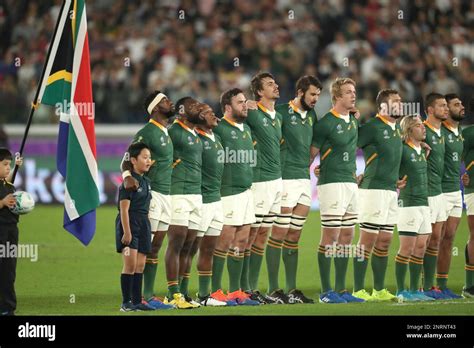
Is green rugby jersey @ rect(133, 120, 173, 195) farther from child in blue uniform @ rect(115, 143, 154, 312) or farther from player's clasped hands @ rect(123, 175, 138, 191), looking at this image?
player's clasped hands @ rect(123, 175, 138, 191)

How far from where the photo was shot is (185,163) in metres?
14.3

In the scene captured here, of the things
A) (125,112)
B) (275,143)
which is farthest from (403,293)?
(125,112)

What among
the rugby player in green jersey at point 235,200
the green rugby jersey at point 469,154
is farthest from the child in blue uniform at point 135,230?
the green rugby jersey at point 469,154

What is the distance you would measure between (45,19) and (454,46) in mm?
9084

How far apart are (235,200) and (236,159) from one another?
478mm

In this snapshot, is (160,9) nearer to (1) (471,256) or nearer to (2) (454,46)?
(2) (454,46)

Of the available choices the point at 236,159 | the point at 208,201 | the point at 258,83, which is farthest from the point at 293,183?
the point at 258,83

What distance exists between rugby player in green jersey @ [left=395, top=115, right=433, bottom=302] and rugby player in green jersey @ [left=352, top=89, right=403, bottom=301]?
0.16 metres

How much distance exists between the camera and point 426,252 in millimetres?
15648

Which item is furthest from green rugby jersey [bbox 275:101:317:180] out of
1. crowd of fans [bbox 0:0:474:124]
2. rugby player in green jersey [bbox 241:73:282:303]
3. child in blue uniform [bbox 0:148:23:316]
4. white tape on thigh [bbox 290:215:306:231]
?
crowd of fans [bbox 0:0:474:124]

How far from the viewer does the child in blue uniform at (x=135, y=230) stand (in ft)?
43.5

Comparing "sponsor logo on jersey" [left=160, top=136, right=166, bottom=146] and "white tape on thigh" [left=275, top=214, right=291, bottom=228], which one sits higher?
"sponsor logo on jersey" [left=160, top=136, right=166, bottom=146]

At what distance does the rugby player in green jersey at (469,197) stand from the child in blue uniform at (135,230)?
14.6 feet

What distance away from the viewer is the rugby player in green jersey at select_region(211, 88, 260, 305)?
14.6 meters
